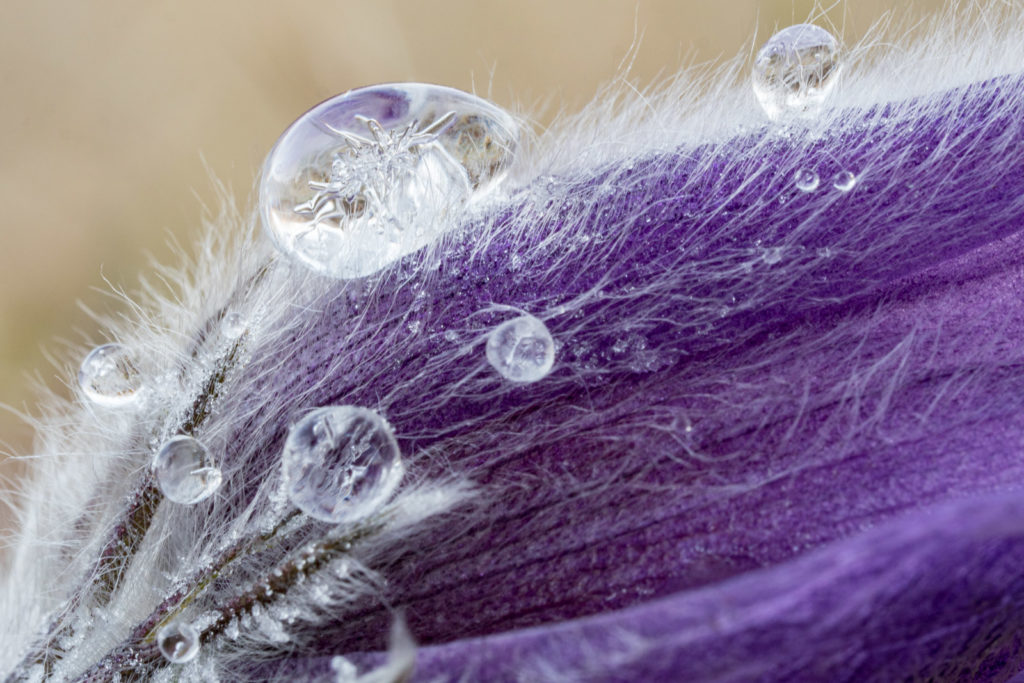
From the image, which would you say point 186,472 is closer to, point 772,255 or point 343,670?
point 343,670

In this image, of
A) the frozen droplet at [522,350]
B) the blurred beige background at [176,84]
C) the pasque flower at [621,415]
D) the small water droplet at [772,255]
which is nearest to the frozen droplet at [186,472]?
the pasque flower at [621,415]

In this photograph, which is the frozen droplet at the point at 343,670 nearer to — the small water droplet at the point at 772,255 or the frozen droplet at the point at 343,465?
the frozen droplet at the point at 343,465

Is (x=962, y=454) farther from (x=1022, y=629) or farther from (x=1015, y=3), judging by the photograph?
(x=1015, y=3)

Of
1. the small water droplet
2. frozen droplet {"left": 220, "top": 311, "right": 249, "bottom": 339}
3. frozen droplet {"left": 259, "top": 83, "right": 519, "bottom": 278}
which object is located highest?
frozen droplet {"left": 259, "top": 83, "right": 519, "bottom": 278}

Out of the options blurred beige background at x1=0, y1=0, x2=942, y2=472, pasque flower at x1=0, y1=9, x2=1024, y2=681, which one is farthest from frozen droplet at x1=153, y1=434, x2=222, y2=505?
blurred beige background at x1=0, y1=0, x2=942, y2=472

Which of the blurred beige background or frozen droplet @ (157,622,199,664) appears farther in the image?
the blurred beige background

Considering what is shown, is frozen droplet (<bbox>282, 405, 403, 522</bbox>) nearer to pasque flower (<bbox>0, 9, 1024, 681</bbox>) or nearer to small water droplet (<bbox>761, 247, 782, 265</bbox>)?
pasque flower (<bbox>0, 9, 1024, 681</bbox>)

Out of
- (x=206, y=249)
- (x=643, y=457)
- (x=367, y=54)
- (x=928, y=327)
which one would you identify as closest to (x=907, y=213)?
(x=928, y=327)
